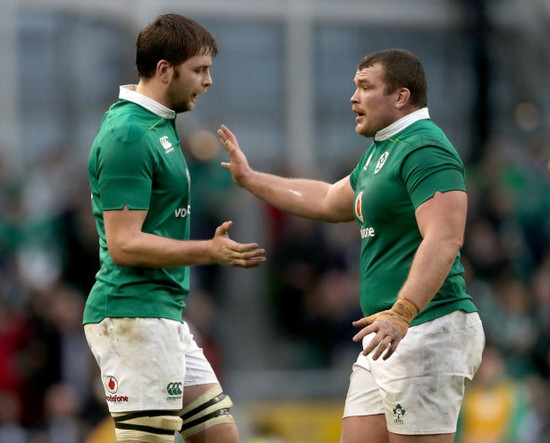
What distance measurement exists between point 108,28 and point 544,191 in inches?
249

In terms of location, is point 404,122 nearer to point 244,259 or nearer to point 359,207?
point 359,207

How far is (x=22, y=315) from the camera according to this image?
10930mm

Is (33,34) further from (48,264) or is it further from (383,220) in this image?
(383,220)

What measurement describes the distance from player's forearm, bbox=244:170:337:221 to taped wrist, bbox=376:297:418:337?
1.46 metres

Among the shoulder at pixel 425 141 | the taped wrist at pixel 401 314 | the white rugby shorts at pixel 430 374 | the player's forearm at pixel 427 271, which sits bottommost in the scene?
the white rugby shorts at pixel 430 374

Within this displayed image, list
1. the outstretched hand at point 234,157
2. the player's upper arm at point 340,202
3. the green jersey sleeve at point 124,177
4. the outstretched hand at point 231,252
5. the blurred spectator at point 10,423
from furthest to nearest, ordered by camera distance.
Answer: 1. the blurred spectator at point 10,423
2. the outstretched hand at point 234,157
3. the player's upper arm at point 340,202
4. the green jersey sleeve at point 124,177
5. the outstretched hand at point 231,252

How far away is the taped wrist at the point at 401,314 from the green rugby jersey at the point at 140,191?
3.70ft

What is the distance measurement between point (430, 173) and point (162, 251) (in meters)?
1.37

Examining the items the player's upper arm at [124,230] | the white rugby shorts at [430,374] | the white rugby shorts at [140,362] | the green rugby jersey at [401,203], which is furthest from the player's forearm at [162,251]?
the white rugby shorts at [430,374]

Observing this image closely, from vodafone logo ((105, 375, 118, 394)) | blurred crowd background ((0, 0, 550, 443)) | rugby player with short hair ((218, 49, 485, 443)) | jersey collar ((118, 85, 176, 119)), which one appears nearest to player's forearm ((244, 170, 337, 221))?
rugby player with short hair ((218, 49, 485, 443))

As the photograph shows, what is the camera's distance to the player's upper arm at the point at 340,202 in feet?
20.9

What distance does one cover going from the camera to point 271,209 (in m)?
12.6

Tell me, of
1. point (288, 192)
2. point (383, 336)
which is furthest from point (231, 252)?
point (288, 192)

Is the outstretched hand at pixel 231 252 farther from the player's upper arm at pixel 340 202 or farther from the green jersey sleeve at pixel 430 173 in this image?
the player's upper arm at pixel 340 202
